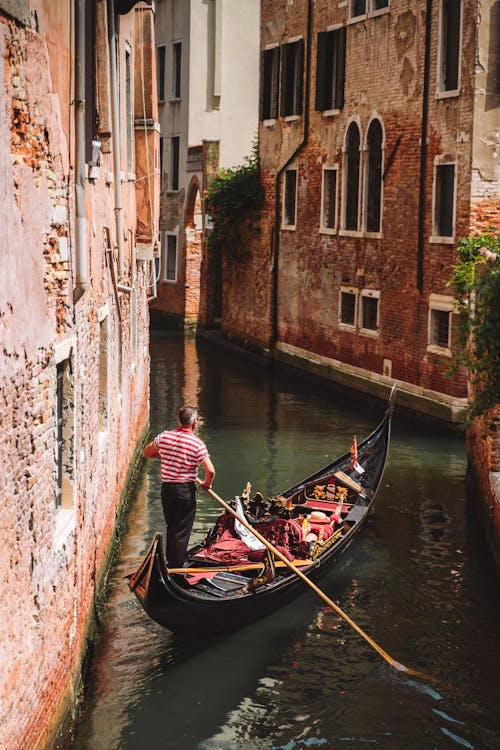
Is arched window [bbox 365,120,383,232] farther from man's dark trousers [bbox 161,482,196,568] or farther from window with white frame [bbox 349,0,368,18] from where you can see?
man's dark trousers [bbox 161,482,196,568]

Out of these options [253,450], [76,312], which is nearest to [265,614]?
[76,312]

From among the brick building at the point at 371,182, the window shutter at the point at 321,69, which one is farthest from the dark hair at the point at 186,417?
the window shutter at the point at 321,69

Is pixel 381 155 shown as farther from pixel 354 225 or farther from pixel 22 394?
pixel 22 394

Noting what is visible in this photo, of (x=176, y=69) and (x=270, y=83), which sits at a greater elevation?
(x=176, y=69)

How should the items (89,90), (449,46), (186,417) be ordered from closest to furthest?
(89,90) → (186,417) → (449,46)

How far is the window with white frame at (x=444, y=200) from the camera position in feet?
A: 49.8

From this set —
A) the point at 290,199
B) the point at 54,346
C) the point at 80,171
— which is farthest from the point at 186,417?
the point at 290,199

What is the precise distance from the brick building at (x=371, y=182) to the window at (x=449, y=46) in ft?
0.06

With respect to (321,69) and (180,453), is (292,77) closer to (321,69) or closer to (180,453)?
(321,69)

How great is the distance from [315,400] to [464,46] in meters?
5.59

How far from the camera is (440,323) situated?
15664mm

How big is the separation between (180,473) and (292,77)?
14239 millimetres

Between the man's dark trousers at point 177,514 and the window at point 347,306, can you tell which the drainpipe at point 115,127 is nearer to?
the man's dark trousers at point 177,514

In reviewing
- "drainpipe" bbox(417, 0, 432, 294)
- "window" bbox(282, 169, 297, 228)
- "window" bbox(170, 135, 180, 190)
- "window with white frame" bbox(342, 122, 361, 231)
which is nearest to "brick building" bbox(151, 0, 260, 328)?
"window" bbox(170, 135, 180, 190)
